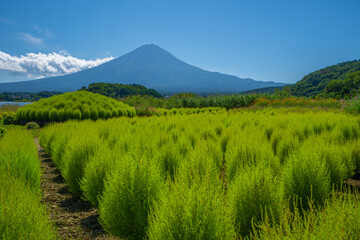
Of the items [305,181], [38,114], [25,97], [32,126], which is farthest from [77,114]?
[25,97]

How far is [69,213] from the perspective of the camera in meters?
3.74

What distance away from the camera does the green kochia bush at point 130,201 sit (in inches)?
105

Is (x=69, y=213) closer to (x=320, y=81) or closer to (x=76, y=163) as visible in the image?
(x=76, y=163)

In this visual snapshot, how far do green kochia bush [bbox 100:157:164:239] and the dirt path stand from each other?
20.5 inches

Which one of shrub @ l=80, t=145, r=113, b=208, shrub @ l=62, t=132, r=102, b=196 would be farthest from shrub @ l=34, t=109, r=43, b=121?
shrub @ l=80, t=145, r=113, b=208

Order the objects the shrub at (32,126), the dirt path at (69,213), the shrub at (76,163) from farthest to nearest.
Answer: the shrub at (32,126) < the shrub at (76,163) < the dirt path at (69,213)

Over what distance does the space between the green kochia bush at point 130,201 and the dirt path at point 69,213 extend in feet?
1.71

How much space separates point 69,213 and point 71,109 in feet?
41.3


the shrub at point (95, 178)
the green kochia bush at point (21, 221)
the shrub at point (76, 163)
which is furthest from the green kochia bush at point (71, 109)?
the green kochia bush at point (21, 221)

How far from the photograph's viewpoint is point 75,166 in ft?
15.0

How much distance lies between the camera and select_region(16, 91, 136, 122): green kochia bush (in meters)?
14.7

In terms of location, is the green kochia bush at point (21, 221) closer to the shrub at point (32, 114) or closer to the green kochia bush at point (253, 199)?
the green kochia bush at point (253, 199)

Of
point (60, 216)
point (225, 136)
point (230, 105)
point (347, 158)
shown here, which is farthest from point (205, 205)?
point (230, 105)

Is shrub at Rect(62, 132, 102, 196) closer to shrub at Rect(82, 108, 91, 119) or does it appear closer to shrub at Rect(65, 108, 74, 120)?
shrub at Rect(82, 108, 91, 119)
